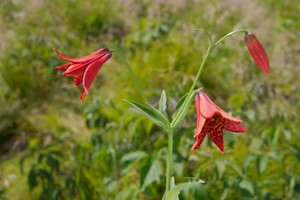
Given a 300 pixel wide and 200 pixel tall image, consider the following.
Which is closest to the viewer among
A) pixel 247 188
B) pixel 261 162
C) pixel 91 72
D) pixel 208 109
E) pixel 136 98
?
pixel 208 109

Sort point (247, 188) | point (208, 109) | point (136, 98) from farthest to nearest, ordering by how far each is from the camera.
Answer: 1. point (136, 98)
2. point (247, 188)
3. point (208, 109)

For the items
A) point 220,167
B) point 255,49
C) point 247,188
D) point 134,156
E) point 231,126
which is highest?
point 255,49

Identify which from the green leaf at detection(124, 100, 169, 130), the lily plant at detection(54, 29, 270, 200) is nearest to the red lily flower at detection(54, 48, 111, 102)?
the lily plant at detection(54, 29, 270, 200)

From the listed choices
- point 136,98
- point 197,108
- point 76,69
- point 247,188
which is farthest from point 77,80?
point 136,98

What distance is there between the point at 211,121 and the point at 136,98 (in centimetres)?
225

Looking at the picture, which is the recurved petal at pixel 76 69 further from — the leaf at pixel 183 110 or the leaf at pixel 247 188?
the leaf at pixel 247 188

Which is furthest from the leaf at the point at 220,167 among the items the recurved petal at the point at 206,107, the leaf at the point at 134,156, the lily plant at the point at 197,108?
the recurved petal at the point at 206,107

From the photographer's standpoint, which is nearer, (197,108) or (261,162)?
(197,108)

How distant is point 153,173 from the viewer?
2074 millimetres

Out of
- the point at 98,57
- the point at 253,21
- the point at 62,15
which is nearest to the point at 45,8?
the point at 62,15

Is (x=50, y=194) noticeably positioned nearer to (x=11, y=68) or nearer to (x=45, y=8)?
(x=11, y=68)

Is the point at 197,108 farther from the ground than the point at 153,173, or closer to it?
farther from the ground

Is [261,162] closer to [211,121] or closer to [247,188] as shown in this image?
[247,188]

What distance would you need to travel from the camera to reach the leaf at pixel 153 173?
207cm
